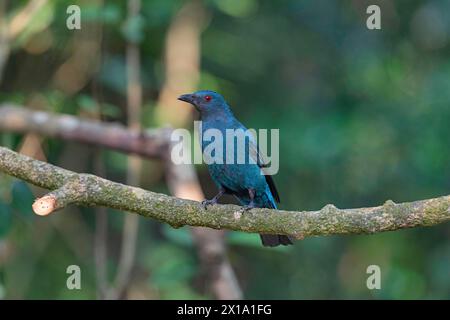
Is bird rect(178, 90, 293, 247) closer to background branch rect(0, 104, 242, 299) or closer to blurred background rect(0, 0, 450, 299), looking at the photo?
background branch rect(0, 104, 242, 299)

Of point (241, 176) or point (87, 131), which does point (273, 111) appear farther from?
point (241, 176)

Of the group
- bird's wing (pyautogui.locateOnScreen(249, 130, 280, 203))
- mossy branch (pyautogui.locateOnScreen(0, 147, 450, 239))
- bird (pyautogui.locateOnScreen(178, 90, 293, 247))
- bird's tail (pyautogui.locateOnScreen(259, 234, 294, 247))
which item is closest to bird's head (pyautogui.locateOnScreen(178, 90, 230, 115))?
bird (pyautogui.locateOnScreen(178, 90, 293, 247))

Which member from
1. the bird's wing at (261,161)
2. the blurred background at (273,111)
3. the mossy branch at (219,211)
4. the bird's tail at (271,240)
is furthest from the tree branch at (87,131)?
the mossy branch at (219,211)

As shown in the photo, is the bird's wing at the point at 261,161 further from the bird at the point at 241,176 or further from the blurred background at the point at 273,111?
the blurred background at the point at 273,111

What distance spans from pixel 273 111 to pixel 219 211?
4485mm

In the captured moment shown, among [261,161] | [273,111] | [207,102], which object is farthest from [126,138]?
[273,111]

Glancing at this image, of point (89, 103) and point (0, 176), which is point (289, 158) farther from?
point (0, 176)

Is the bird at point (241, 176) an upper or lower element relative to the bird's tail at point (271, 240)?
upper

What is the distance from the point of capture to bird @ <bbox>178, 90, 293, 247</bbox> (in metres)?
5.15

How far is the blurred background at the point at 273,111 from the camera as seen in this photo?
7297mm

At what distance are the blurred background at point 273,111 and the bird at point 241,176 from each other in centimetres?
117

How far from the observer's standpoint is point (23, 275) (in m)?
7.42

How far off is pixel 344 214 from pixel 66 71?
426 centimetres

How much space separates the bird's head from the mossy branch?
59.9 inches
